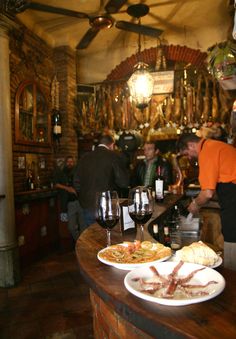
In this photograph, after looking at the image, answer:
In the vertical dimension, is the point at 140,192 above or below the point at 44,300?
above

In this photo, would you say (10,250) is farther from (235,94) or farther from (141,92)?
(235,94)

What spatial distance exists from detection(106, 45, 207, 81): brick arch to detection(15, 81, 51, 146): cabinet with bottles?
5.79ft

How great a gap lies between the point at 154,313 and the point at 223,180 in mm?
1672

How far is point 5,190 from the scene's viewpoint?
373 centimetres

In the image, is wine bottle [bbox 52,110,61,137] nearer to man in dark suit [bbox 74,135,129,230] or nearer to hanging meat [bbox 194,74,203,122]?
man in dark suit [bbox 74,135,129,230]

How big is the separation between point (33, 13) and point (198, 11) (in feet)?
9.38

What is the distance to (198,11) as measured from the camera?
5.27 m

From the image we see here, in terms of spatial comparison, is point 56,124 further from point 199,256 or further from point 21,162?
point 199,256

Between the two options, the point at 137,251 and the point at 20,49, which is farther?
the point at 20,49

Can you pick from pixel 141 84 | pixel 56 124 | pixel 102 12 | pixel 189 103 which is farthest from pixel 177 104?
pixel 56 124

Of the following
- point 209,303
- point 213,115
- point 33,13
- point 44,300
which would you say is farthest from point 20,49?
point 209,303

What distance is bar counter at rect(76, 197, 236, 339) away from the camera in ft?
2.30

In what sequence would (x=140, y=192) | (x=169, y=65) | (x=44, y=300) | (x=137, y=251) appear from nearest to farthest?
(x=137, y=251)
(x=140, y=192)
(x=44, y=300)
(x=169, y=65)

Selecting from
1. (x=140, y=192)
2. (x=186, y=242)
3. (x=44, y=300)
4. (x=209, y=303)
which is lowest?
(x=44, y=300)
